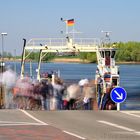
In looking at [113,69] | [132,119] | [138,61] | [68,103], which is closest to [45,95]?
[68,103]

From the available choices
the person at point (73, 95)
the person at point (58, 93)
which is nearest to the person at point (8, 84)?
the person at point (58, 93)

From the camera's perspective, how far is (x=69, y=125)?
58.0 ft

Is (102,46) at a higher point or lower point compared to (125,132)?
higher

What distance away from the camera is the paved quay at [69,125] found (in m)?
15.2

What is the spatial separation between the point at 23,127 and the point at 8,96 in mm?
15572

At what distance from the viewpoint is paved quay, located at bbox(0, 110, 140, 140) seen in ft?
49.8

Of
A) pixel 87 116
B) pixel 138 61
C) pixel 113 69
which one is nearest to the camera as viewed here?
pixel 87 116

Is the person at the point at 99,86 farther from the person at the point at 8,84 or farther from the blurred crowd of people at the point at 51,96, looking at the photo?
the person at the point at 8,84

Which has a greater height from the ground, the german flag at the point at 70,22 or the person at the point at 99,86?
the german flag at the point at 70,22

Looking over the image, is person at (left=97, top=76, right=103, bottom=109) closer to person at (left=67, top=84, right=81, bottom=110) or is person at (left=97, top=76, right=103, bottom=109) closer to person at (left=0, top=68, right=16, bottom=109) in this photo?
person at (left=67, top=84, right=81, bottom=110)

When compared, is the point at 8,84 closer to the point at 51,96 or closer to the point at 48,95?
the point at 48,95

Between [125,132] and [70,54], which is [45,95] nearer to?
[70,54]

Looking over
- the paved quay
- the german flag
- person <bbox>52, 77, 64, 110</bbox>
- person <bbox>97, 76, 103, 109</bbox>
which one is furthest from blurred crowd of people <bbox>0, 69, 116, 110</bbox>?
the german flag

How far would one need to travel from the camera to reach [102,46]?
4203 cm
